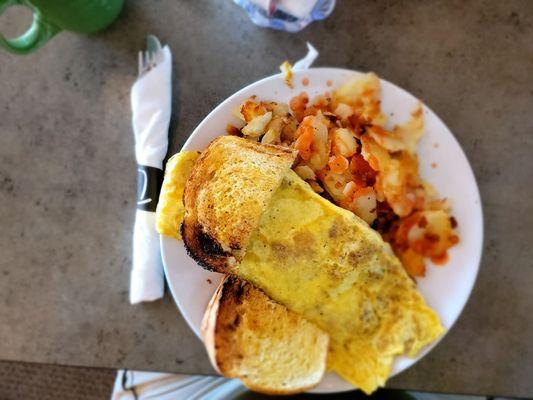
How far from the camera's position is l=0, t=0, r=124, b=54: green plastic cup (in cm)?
94

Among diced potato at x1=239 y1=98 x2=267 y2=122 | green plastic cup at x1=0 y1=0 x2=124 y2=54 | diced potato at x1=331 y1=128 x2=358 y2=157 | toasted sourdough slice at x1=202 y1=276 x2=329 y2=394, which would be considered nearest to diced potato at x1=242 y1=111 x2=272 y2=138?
diced potato at x1=239 y1=98 x2=267 y2=122

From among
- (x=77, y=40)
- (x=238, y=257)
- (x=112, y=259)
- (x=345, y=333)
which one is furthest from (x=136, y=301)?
(x=77, y=40)

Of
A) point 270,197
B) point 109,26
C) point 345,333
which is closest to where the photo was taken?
point 270,197

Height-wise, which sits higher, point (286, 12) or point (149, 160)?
point (286, 12)

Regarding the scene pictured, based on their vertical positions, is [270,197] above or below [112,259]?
above

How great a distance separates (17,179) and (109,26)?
0.37 metres

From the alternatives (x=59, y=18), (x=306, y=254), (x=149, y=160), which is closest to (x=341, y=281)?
(x=306, y=254)

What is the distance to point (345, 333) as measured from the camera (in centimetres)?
99

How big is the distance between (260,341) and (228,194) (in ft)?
0.93

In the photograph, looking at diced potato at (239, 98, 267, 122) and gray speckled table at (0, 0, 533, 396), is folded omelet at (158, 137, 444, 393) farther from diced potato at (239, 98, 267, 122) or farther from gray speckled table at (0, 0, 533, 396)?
gray speckled table at (0, 0, 533, 396)

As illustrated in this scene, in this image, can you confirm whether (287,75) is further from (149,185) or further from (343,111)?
(149,185)

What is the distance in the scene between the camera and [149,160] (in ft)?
3.34

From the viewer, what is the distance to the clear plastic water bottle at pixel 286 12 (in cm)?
98

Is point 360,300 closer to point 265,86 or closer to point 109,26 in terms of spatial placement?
point 265,86
